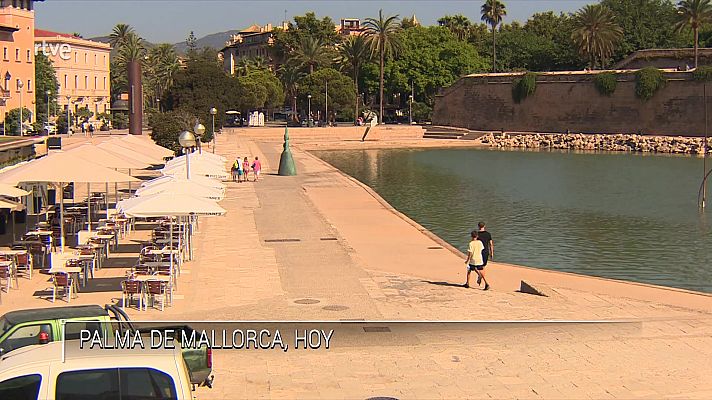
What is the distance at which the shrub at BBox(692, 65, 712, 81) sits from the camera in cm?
7638

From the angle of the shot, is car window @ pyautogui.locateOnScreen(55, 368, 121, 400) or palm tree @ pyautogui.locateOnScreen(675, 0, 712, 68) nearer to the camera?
car window @ pyautogui.locateOnScreen(55, 368, 121, 400)

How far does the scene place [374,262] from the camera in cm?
2070

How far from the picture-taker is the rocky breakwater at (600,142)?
75688 mm

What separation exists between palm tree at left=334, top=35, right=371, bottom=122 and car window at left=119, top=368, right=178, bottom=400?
90594 mm

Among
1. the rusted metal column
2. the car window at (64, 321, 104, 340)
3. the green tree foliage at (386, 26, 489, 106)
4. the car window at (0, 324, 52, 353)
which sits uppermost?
the green tree foliage at (386, 26, 489, 106)

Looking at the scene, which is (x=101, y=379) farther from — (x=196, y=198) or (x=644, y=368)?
(x=196, y=198)

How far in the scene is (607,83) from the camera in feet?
271

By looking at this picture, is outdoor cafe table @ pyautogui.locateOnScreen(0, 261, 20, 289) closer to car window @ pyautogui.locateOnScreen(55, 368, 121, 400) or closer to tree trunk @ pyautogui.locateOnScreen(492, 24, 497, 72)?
car window @ pyautogui.locateOnScreen(55, 368, 121, 400)

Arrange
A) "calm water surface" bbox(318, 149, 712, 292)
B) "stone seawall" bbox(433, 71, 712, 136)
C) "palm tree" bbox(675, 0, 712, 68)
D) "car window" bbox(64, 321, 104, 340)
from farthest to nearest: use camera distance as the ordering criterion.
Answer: "palm tree" bbox(675, 0, 712, 68) → "stone seawall" bbox(433, 71, 712, 136) → "calm water surface" bbox(318, 149, 712, 292) → "car window" bbox(64, 321, 104, 340)

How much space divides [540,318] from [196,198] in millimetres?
6782

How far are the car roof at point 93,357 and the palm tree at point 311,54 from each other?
317 feet

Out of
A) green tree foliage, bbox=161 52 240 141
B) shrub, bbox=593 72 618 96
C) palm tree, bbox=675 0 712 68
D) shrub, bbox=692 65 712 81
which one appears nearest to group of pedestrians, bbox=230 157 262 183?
green tree foliage, bbox=161 52 240 141

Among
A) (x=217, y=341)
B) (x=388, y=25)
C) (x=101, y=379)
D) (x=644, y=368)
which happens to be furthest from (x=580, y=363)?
(x=388, y=25)

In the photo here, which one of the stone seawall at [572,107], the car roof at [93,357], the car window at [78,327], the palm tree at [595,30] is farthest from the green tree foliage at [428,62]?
the car roof at [93,357]
